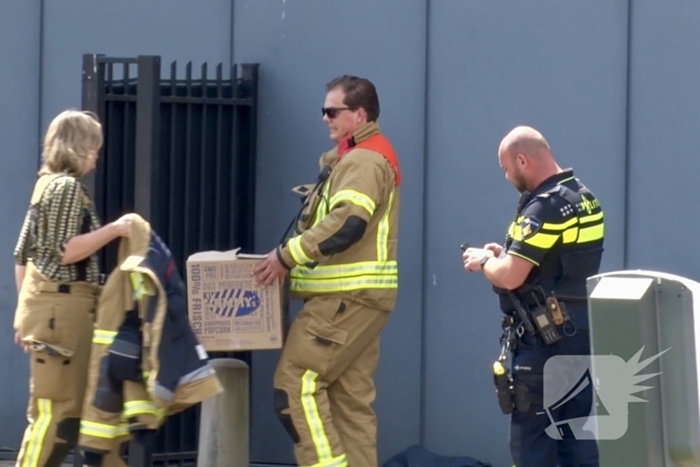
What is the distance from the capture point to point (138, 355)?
15.1 ft

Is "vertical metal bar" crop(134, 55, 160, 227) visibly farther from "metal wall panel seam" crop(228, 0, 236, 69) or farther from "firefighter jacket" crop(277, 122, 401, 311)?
"metal wall panel seam" crop(228, 0, 236, 69)

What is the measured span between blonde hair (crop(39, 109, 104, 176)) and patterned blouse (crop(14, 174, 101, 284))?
0.07m

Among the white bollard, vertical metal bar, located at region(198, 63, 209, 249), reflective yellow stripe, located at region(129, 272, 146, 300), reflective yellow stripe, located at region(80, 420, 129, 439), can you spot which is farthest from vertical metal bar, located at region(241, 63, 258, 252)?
reflective yellow stripe, located at region(80, 420, 129, 439)

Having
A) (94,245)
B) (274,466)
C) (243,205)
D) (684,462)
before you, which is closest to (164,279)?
(94,245)

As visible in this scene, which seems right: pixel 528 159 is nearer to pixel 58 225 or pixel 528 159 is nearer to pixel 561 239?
pixel 561 239

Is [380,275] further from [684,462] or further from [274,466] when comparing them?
[684,462]

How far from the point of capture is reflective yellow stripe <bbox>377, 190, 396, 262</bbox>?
527 cm

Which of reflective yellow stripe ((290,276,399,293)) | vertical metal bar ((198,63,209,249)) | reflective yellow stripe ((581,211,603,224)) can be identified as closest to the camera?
reflective yellow stripe ((581,211,603,224))

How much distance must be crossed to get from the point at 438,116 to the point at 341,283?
4.26 feet

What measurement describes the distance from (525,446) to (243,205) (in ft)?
7.06

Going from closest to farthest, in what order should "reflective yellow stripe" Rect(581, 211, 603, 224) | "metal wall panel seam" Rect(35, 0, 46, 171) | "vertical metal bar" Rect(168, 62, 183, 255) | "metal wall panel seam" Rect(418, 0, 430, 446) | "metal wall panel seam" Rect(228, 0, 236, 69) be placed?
1. "reflective yellow stripe" Rect(581, 211, 603, 224)
2. "vertical metal bar" Rect(168, 62, 183, 255)
3. "metal wall panel seam" Rect(418, 0, 430, 446)
4. "metal wall panel seam" Rect(228, 0, 236, 69)
5. "metal wall panel seam" Rect(35, 0, 46, 171)

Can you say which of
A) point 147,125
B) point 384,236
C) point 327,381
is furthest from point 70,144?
point 327,381

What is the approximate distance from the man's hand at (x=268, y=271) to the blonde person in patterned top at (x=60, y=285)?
0.72 m

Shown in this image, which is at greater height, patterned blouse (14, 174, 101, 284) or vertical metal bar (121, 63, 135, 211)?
vertical metal bar (121, 63, 135, 211)
